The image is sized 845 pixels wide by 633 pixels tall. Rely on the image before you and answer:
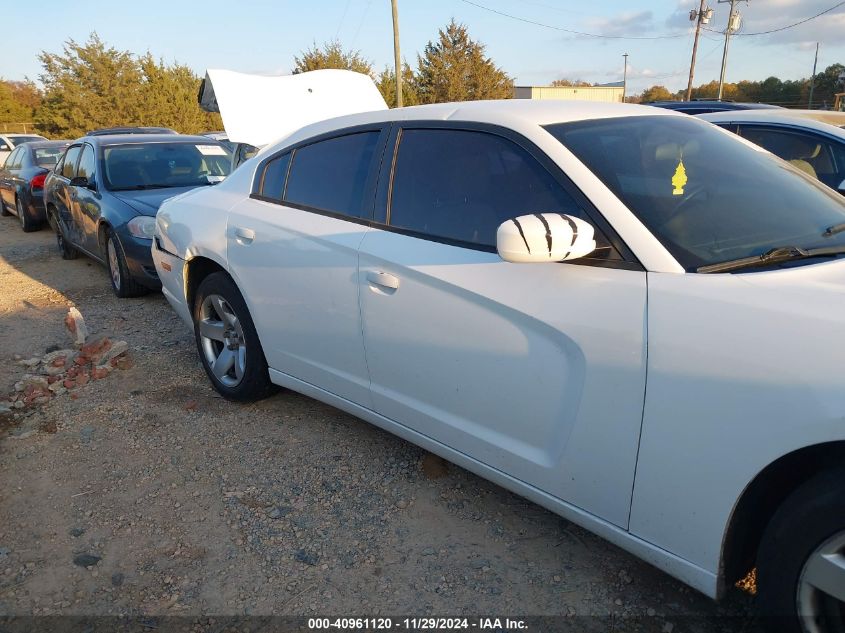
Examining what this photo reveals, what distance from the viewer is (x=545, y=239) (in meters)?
1.98

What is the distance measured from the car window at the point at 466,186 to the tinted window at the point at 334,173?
0.23m

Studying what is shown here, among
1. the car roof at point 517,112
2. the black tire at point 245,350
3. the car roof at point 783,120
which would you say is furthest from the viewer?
the car roof at point 783,120

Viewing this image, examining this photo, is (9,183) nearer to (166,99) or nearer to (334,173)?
(334,173)

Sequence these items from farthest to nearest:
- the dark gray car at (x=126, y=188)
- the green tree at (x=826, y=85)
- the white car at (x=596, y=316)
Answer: the green tree at (x=826, y=85) → the dark gray car at (x=126, y=188) → the white car at (x=596, y=316)

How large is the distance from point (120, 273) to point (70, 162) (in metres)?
2.65

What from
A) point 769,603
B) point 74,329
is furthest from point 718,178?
point 74,329

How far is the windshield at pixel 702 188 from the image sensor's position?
211 centimetres

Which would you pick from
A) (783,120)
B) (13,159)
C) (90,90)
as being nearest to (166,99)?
(90,90)

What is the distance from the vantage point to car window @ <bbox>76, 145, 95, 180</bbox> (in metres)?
7.06

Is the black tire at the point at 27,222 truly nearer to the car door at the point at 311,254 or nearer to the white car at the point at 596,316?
the car door at the point at 311,254

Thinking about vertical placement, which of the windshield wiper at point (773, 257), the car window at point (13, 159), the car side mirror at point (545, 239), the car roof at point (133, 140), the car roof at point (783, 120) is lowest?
the car window at point (13, 159)

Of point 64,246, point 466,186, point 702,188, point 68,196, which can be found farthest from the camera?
point 64,246

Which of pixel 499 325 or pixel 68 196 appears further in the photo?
pixel 68 196

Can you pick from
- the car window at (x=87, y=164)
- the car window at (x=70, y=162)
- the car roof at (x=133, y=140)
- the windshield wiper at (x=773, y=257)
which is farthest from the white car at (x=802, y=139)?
the car window at (x=70, y=162)
